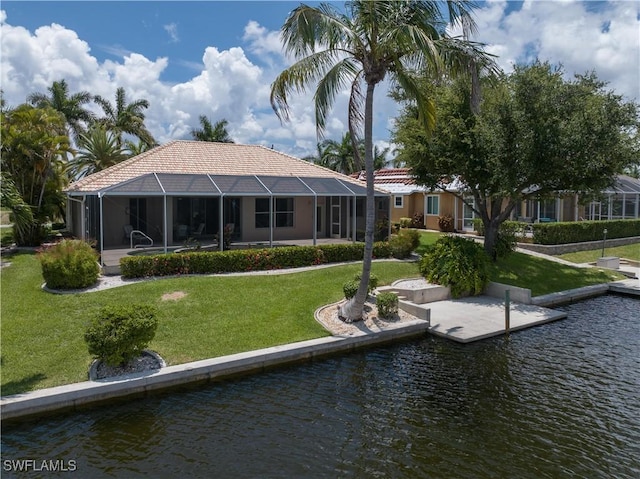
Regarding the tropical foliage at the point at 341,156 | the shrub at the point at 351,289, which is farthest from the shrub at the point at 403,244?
the tropical foliage at the point at 341,156

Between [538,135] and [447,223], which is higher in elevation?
[538,135]

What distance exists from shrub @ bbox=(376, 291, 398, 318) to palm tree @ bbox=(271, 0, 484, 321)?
0.71 metres

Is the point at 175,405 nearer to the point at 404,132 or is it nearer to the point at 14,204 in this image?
the point at 14,204

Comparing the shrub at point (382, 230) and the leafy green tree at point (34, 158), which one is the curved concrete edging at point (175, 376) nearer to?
the shrub at point (382, 230)

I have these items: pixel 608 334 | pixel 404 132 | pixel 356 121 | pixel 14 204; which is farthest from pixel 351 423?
pixel 404 132

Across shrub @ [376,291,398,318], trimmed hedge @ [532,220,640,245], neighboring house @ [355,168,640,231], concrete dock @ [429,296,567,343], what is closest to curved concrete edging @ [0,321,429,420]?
shrub @ [376,291,398,318]

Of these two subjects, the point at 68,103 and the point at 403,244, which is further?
the point at 68,103

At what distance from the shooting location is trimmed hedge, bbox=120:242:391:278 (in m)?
14.7

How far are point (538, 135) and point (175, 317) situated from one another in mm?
12483

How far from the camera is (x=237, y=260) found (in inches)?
634

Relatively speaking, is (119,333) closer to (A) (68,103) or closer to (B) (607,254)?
(B) (607,254)

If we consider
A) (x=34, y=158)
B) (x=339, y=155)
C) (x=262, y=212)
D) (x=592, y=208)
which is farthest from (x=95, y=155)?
(x=592, y=208)

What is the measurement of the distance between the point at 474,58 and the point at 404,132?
7.69m

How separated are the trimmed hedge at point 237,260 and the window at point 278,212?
546 cm
